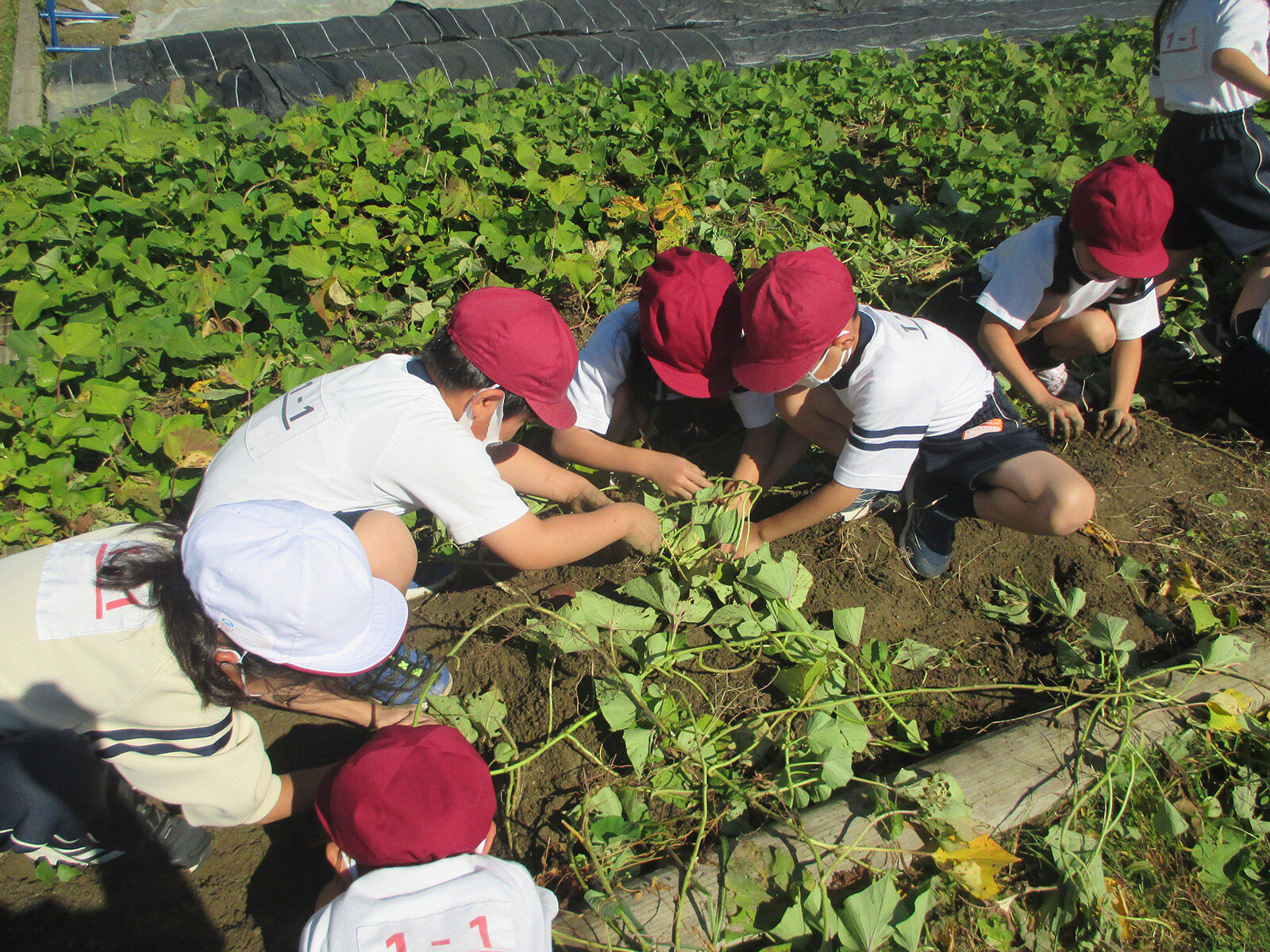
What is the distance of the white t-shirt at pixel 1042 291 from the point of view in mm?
2412

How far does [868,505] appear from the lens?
2.36 m

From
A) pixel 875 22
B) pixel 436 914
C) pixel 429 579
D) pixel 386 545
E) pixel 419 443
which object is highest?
pixel 875 22

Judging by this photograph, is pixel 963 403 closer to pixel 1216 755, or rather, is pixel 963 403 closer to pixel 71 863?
pixel 1216 755

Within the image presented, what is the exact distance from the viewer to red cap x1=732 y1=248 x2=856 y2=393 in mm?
1793

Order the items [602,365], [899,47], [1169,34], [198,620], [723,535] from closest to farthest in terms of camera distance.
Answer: [198,620] → [723,535] → [602,365] → [1169,34] → [899,47]

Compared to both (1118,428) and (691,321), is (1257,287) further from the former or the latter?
(691,321)

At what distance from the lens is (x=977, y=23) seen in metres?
6.90

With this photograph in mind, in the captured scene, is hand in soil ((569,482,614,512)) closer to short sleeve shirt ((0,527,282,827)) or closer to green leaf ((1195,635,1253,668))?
short sleeve shirt ((0,527,282,827))

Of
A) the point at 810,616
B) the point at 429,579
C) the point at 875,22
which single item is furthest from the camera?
the point at 875,22

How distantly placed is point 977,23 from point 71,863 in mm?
8311

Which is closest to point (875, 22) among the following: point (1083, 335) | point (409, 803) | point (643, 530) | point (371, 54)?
point (371, 54)

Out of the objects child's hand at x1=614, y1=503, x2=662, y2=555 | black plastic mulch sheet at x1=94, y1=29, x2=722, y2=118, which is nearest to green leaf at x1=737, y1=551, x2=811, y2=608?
child's hand at x1=614, y1=503, x2=662, y2=555

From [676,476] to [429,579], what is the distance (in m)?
0.77

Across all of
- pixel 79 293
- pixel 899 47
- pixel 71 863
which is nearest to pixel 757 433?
pixel 71 863
